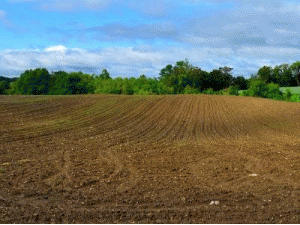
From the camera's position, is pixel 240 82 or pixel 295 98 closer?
pixel 295 98

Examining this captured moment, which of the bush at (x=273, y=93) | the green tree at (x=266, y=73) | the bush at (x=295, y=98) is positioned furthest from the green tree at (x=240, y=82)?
the green tree at (x=266, y=73)

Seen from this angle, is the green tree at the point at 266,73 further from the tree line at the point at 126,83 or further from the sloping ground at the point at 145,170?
the sloping ground at the point at 145,170

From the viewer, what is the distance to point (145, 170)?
9523 millimetres

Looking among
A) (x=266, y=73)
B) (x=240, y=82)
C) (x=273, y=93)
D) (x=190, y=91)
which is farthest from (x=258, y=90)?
(x=266, y=73)

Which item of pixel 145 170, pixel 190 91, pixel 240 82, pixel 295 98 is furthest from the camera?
pixel 240 82

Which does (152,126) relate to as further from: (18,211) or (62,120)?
(18,211)

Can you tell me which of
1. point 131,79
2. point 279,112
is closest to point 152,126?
point 279,112

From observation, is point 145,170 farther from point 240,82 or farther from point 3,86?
point 3,86

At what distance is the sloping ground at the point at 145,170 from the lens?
6.43 m

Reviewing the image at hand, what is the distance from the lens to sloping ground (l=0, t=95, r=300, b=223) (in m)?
6.43

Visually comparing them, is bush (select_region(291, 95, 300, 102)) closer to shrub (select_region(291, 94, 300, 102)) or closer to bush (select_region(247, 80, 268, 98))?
shrub (select_region(291, 94, 300, 102))

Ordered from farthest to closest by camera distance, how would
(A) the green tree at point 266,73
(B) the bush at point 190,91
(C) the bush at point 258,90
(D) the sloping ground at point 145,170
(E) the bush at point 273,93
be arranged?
(A) the green tree at point 266,73
(B) the bush at point 190,91
(C) the bush at point 258,90
(E) the bush at point 273,93
(D) the sloping ground at point 145,170

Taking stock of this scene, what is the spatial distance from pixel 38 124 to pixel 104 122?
11.0 ft

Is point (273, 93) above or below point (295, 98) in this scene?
above
